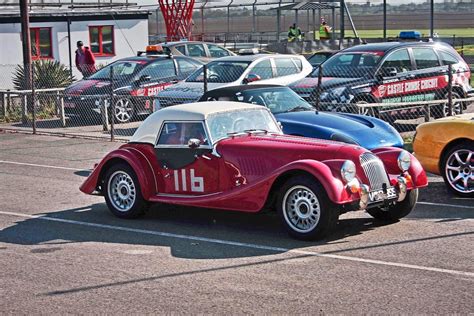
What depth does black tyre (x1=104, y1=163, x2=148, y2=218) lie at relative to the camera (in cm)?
1083

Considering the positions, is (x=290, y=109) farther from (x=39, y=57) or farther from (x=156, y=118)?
(x=39, y=57)

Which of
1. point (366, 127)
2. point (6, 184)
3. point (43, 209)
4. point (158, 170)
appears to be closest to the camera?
point (158, 170)

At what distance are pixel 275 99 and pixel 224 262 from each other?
5.97m

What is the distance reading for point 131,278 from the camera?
8227mm

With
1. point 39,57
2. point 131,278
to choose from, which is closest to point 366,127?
point 131,278

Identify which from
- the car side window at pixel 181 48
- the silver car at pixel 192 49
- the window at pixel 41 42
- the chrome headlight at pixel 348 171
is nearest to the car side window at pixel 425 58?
the silver car at pixel 192 49

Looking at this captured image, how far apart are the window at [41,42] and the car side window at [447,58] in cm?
1832

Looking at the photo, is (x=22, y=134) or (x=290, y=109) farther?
(x=22, y=134)

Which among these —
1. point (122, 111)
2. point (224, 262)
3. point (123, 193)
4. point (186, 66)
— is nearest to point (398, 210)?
point (224, 262)

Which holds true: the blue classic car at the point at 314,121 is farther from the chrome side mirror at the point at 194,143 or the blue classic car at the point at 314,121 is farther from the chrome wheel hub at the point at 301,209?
the chrome wheel hub at the point at 301,209

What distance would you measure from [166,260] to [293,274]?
135 cm

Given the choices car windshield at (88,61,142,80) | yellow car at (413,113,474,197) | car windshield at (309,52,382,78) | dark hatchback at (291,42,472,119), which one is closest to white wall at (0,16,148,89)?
car windshield at (88,61,142,80)

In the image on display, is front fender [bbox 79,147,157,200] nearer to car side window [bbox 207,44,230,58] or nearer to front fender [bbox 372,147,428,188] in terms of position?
front fender [bbox 372,147,428,188]

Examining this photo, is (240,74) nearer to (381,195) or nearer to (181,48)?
(181,48)
